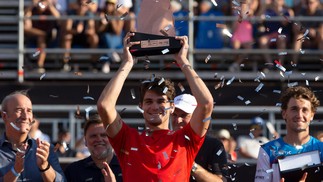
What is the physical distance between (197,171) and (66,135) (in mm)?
5102

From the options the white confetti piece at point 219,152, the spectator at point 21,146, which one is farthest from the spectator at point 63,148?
the white confetti piece at point 219,152

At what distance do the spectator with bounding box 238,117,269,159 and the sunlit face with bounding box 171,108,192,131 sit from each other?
376 centimetres

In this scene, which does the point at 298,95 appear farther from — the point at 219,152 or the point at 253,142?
the point at 253,142

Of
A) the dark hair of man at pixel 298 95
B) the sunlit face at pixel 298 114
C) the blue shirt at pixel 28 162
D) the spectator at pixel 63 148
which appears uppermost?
the dark hair of man at pixel 298 95

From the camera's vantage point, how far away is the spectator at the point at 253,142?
41.3 feet

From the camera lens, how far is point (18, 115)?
822 centimetres

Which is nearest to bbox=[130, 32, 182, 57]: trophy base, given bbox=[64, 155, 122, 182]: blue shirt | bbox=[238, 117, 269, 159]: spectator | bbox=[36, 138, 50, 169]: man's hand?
bbox=[36, 138, 50, 169]: man's hand

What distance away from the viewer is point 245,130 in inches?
544

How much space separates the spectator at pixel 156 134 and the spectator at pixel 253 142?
Answer: 15.7 feet

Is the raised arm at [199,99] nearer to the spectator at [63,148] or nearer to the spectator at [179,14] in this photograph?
the spectator at [63,148]

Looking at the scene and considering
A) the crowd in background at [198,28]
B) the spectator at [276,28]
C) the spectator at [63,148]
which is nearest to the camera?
the spectator at [63,148]

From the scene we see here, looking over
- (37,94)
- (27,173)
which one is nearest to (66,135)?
(37,94)

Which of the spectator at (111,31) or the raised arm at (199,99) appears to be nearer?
the raised arm at (199,99)

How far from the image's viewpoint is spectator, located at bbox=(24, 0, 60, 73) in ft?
47.4
